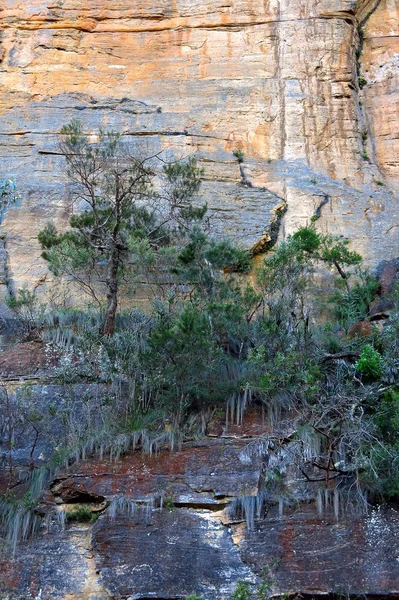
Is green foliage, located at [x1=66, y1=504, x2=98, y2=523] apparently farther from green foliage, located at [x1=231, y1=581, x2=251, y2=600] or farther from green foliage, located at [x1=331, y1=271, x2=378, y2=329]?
green foliage, located at [x1=331, y1=271, x2=378, y2=329]

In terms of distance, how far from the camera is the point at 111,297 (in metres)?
14.9

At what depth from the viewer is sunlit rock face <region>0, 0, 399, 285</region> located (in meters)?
18.1

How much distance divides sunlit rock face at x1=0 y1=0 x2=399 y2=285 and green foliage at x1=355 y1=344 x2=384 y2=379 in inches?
236

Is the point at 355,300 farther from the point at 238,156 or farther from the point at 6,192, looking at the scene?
the point at 6,192

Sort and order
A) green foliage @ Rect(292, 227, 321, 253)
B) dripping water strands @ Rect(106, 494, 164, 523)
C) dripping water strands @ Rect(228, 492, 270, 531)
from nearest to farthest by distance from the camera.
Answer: dripping water strands @ Rect(228, 492, 270, 531) → dripping water strands @ Rect(106, 494, 164, 523) → green foliage @ Rect(292, 227, 321, 253)

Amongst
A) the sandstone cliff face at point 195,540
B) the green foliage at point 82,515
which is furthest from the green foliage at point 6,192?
the green foliage at point 82,515

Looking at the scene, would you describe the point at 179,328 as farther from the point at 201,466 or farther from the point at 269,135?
the point at 269,135

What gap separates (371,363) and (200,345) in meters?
2.51

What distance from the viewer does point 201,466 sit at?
1121 cm

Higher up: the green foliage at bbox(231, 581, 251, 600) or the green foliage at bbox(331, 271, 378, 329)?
the green foliage at bbox(331, 271, 378, 329)

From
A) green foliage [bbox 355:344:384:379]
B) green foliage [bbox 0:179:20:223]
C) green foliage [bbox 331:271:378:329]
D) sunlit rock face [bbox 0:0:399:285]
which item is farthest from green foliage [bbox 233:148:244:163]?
green foliage [bbox 355:344:384:379]

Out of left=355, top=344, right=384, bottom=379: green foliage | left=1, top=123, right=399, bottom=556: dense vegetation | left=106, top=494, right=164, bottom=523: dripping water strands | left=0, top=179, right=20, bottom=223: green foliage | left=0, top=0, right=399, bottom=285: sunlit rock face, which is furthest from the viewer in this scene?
left=0, top=0, right=399, bottom=285: sunlit rock face

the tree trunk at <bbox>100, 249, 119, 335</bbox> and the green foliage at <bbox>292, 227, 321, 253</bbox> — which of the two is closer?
the tree trunk at <bbox>100, 249, 119, 335</bbox>

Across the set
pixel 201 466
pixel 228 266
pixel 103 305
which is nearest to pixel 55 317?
pixel 103 305
